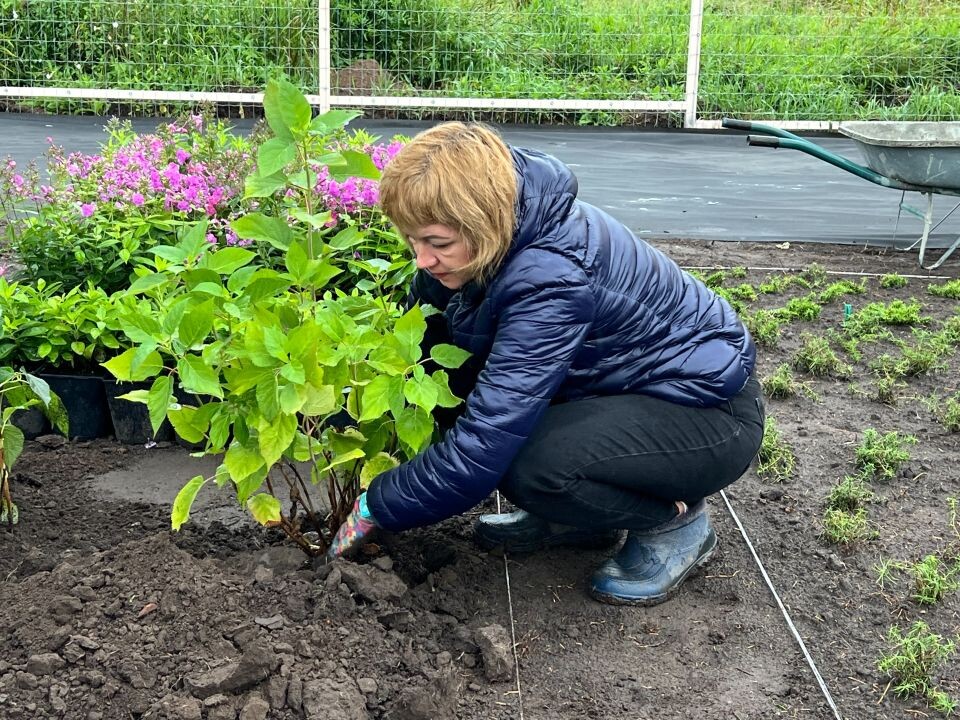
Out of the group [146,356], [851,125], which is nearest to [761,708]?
[146,356]

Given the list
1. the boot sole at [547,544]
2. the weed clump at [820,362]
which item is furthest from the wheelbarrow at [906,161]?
the boot sole at [547,544]

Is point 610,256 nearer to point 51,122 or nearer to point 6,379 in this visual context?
point 6,379

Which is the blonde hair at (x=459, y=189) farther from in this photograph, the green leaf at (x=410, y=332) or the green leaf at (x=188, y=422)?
the green leaf at (x=188, y=422)

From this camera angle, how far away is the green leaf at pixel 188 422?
2400mm

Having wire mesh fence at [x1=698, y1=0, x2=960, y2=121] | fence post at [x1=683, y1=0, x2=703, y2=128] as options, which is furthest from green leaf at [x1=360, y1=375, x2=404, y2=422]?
wire mesh fence at [x1=698, y1=0, x2=960, y2=121]

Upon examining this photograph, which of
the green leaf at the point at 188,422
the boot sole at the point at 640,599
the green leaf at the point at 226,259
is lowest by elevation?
the boot sole at the point at 640,599

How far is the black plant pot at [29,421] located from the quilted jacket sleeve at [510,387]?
186cm

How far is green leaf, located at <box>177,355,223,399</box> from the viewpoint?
7.25ft

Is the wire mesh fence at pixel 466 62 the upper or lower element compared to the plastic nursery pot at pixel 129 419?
upper

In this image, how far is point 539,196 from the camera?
7.63 ft

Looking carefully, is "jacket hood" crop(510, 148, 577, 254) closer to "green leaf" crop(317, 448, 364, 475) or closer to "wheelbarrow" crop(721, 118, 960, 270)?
"green leaf" crop(317, 448, 364, 475)

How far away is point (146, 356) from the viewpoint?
2191mm

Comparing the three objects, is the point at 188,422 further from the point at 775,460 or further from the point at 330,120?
the point at 775,460

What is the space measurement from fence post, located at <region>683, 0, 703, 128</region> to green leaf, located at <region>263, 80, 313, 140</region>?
8.61 m
